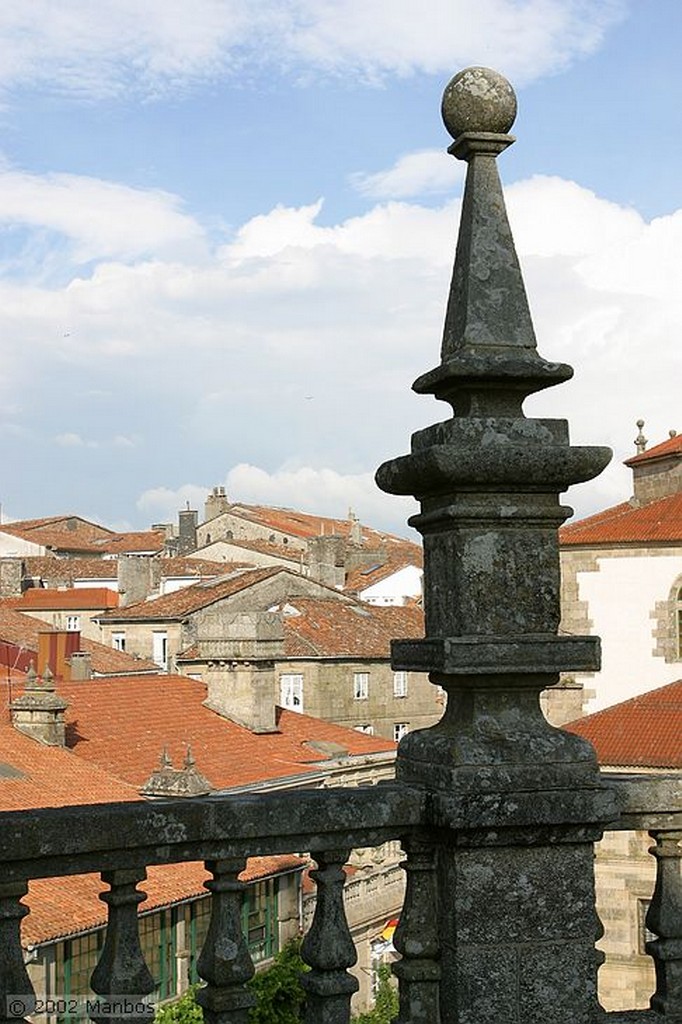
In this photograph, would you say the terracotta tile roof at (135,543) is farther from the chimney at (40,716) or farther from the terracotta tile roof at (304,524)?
the chimney at (40,716)

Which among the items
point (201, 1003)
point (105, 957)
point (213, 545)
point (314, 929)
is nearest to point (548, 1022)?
point (314, 929)

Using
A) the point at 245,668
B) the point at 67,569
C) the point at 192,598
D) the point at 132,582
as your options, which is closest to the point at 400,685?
the point at 192,598

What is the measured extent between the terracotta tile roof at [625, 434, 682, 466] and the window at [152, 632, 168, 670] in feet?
65.5

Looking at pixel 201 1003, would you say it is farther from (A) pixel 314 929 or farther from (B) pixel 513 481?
(B) pixel 513 481

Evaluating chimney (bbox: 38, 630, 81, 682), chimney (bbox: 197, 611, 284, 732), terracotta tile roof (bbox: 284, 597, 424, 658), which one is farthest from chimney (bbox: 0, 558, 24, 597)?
chimney (bbox: 197, 611, 284, 732)

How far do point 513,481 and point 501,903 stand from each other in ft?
4.22

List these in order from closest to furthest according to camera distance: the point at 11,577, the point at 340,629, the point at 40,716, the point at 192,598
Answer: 1. the point at 40,716
2. the point at 340,629
3. the point at 192,598
4. the point at 11,577

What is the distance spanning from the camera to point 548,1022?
4.15 m

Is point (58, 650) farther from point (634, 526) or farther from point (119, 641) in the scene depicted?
point (634, 526)

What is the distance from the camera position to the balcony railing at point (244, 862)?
3.73 metres

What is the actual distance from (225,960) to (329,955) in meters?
0.33

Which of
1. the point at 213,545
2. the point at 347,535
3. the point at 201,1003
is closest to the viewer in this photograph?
the point at 201,1003

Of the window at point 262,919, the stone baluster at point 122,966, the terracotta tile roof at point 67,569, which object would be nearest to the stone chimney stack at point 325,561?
the terracotta tile roof at point 67,569

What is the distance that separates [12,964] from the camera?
3.65m
